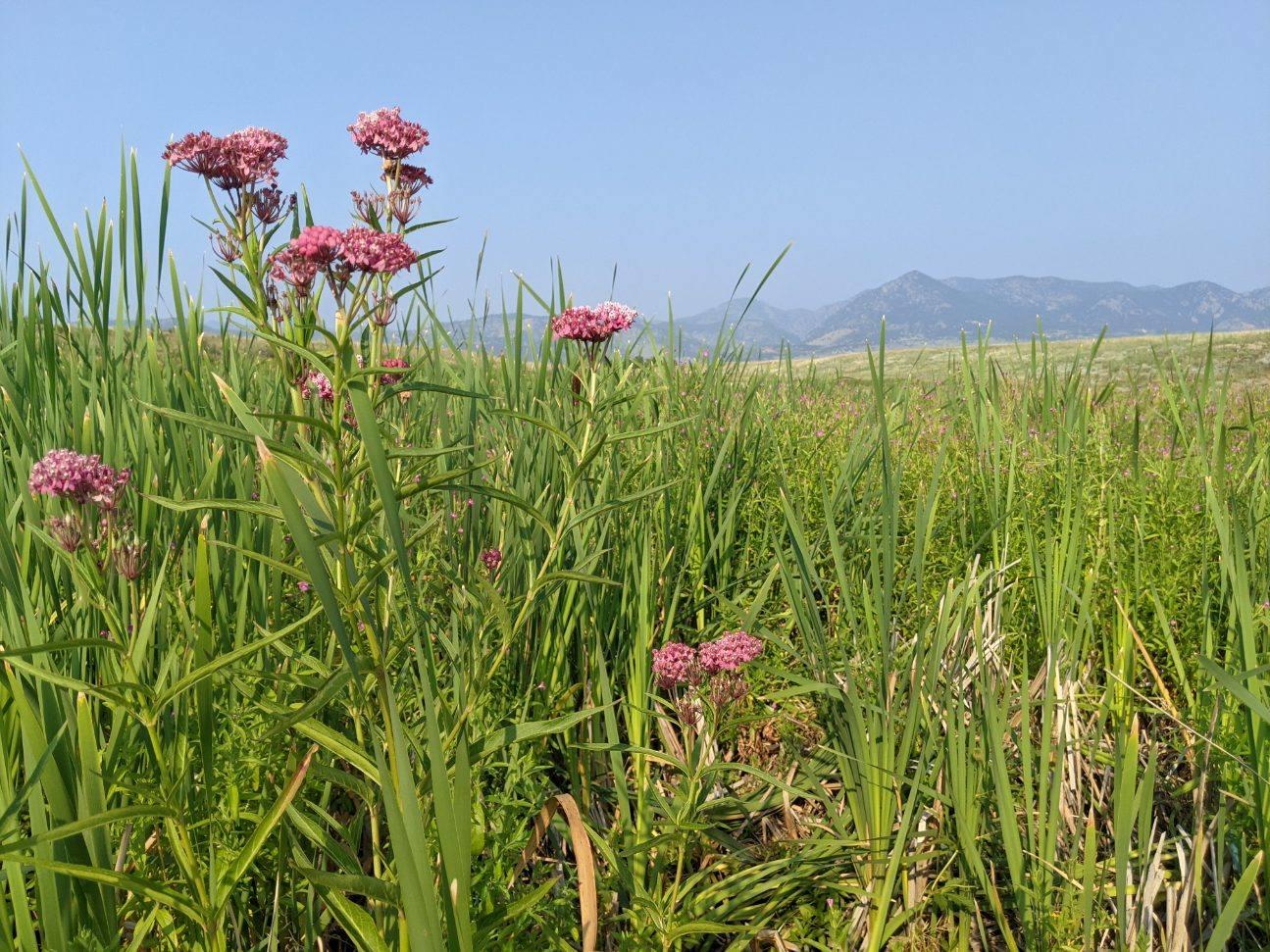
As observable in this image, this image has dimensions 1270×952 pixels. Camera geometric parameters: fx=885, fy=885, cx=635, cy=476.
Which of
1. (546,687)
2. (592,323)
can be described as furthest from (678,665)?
(592,323)

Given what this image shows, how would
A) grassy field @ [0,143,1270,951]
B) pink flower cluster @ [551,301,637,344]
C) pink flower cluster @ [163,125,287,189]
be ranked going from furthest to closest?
pink flower cluster @ [551,301,637,344] < pink flower cluster @ [163,125,287,189] < grassy field @ [0,143,1270,951]

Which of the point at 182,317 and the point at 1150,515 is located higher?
the point at 182,317

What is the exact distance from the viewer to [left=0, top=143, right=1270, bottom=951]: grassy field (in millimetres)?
1187

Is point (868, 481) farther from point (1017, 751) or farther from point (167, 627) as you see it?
point (167, 627)

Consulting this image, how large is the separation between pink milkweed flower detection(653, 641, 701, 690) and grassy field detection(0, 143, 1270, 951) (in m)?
0.01

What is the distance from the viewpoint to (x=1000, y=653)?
200 cm

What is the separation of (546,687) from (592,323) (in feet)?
2.65

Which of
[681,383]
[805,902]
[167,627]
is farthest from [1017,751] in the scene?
[681,383]

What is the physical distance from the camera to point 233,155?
155 cm

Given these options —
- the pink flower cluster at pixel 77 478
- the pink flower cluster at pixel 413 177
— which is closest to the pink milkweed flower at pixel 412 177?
the pink flower cluster at pixel 413 177

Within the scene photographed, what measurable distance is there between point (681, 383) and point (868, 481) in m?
1.31

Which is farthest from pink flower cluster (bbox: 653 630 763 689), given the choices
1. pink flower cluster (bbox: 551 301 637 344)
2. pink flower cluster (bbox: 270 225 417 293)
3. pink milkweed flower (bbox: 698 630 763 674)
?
pink flower cluster (bbox: 270 225 417 293)

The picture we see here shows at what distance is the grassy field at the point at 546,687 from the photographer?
119 cm

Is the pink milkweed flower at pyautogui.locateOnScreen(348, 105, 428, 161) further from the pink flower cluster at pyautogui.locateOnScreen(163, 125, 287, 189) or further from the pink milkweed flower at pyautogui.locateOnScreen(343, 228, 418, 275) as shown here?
the pink milkweed flower at pyautogui.locateOnScreen(343, 228, 418, 275)
